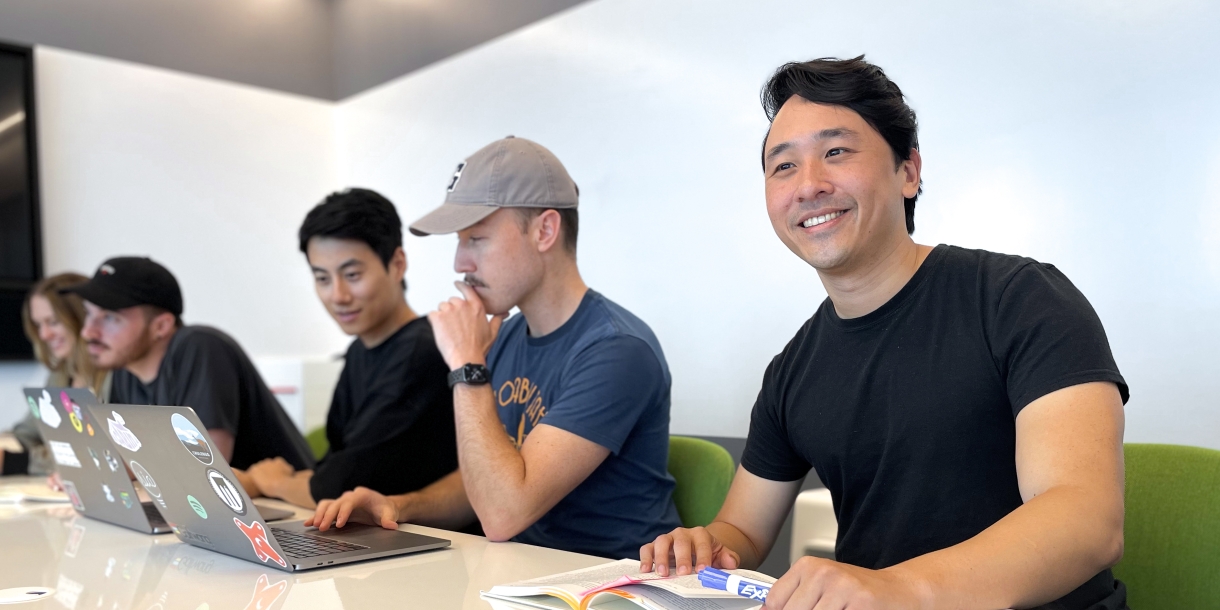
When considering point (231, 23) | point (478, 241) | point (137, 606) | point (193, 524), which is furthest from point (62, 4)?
point (137, 606)

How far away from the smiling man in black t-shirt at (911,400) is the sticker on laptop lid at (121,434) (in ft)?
2.73

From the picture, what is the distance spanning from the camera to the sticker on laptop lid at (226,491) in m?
1.33

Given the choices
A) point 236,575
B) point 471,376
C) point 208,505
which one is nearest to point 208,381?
point 471,376

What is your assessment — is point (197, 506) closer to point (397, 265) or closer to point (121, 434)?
point (121, 434)

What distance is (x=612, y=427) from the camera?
5.67 ft

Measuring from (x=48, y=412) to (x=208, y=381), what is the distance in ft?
1.72

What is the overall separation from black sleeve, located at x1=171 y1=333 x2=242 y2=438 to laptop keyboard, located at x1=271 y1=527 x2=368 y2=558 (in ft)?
2.96

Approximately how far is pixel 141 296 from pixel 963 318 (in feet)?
7.11

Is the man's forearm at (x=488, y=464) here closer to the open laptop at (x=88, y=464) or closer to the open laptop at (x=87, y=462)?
the open laptop at (x=88, y=464)

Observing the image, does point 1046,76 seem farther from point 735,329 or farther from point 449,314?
point 449,314

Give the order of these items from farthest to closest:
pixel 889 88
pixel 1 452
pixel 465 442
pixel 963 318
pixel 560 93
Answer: pixel 560 93, pixel 1 452, pixel 465 442, pixel 889 88, pixel 963 318

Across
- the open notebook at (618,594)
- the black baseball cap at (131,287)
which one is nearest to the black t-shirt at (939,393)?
the open notebook at (618,594)

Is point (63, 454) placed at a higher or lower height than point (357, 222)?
lower

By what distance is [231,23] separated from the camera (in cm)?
433
